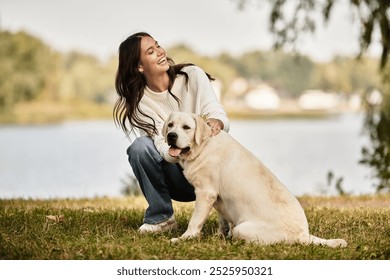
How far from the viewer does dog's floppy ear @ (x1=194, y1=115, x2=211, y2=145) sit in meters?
4.51

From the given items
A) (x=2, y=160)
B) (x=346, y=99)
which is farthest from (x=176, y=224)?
(x=346, y=99)

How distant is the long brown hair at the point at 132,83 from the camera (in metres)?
5.12

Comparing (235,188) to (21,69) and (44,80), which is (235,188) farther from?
(44,80)

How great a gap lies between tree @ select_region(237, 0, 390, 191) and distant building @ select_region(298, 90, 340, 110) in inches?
1444

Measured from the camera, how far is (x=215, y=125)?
475 cm

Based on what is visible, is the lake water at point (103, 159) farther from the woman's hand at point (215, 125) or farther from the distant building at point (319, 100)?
the distant building at point (319, 100)

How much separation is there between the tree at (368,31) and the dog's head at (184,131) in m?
5.79

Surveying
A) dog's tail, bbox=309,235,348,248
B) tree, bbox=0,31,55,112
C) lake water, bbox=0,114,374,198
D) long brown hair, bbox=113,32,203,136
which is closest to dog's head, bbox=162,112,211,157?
long brown hair, bbox=113,32,203,136

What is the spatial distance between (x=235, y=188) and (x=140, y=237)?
0.83 metres

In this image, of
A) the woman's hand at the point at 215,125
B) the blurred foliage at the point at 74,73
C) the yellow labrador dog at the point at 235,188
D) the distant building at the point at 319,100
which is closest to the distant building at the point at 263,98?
the blurred foliage at the point at 74,73

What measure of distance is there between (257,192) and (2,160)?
17747mm

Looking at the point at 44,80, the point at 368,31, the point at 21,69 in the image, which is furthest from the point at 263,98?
the point at 368,31

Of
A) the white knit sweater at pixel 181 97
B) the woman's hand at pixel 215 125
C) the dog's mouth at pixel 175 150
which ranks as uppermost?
the white knit sweater at pixel 181 97
